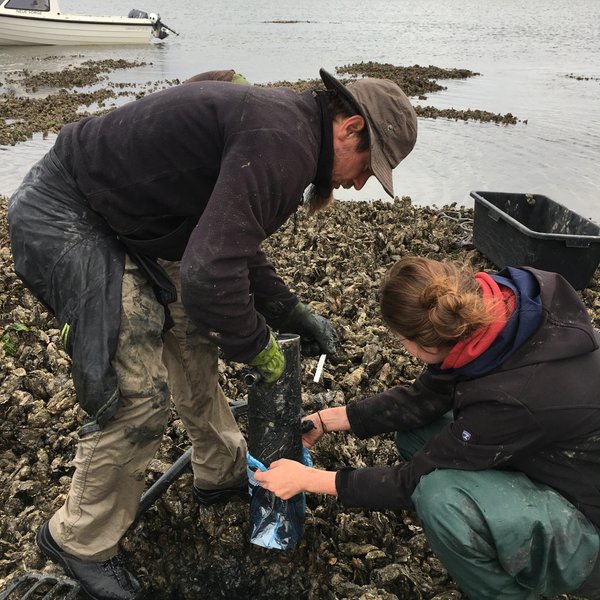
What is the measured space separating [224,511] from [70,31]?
31025mm

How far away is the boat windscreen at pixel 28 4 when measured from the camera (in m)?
26.4

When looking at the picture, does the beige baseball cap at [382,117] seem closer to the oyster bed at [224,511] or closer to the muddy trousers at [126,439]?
the muddy trousers at [126,439]

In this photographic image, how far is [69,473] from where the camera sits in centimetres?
323

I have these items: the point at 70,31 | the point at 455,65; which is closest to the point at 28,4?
the point at 70,31

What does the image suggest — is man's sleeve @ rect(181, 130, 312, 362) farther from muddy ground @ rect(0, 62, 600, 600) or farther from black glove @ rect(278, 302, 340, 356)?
muddy ground @ rect(0, 62, 600, 600)

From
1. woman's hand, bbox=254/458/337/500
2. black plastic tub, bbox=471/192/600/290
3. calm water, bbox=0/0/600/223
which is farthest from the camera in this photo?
calm water, bbox=0/0/600/223

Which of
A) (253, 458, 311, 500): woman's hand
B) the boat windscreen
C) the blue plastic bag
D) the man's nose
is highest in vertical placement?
the boat windscreen

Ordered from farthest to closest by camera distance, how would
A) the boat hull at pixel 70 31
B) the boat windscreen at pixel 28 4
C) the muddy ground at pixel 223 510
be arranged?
1. the boat hull at pixel 70 31
2. the boat windscreen at pixel 28 4
3. the muddy ground at pixel 223 510

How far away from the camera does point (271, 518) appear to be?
2.59 meters

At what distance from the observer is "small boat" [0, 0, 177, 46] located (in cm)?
2642

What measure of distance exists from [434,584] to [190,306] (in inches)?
70.5

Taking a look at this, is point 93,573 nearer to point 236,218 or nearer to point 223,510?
point 223,510

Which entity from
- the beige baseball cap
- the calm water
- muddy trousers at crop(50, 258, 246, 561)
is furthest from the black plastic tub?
muddy trousers at crop(50, 258, 246, 561)

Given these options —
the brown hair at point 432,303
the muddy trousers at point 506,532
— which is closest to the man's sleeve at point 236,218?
the brown hair at point 432,303
